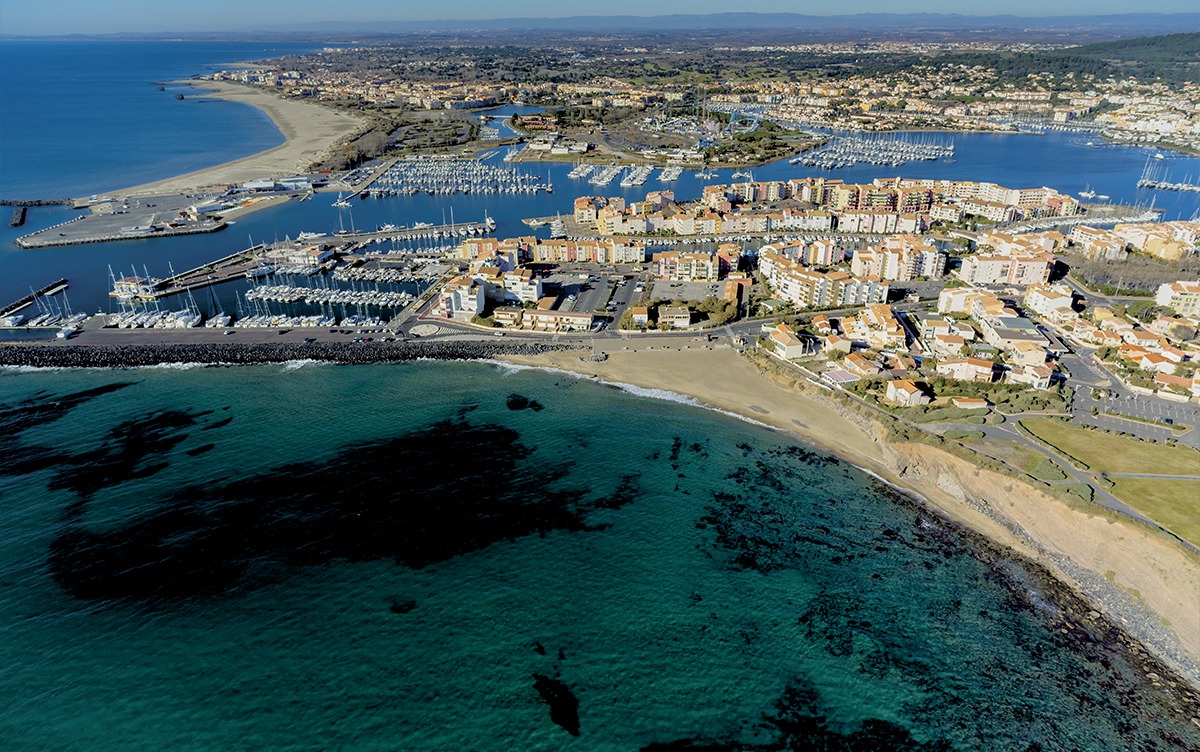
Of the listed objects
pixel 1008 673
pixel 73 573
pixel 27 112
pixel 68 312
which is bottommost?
pixel 1008 673

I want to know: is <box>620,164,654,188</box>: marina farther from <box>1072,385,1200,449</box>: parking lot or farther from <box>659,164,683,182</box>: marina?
<box>1072,385,1200,449</box>: parking lot

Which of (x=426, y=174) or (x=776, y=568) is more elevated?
(x=426, y=174)

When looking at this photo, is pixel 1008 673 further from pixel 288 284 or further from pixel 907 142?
pixel 907 142

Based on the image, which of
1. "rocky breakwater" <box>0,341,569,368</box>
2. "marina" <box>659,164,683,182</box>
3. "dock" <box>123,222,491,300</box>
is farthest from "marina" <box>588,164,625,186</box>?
"rocky breakwater" <box>0,341,569,368</box>

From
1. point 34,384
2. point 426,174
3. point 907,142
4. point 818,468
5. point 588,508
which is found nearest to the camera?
point 588,508

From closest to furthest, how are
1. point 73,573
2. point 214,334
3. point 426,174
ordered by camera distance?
point 73,573 < point 214,334 < point 426,174

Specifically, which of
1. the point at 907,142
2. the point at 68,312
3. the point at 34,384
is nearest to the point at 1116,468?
the point at 34,384

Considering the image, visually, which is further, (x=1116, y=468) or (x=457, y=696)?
(x=1116, y=468)
